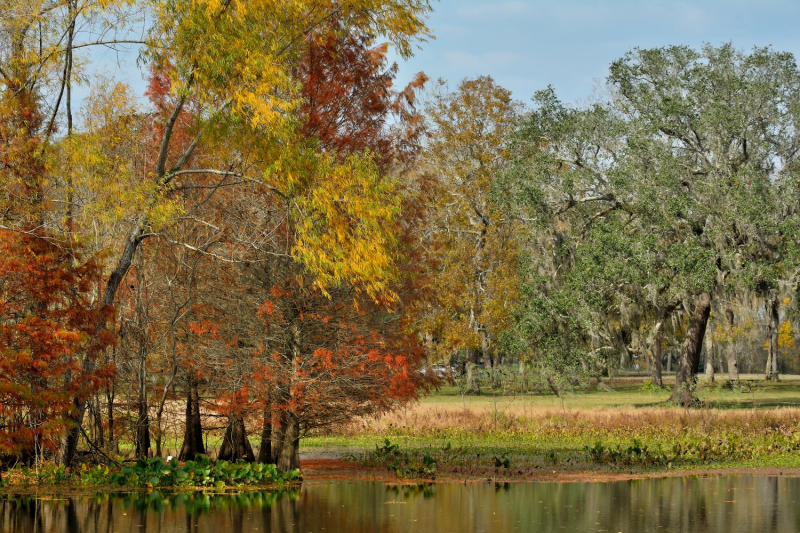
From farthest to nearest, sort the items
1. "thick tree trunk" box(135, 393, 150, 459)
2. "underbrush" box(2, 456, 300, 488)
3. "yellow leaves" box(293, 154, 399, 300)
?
"thick tree trunk" box(135, 393, 150, 459), "underbrush" box(2, 456, 300, 488), "yellow leaves" box(293, 154, 399, 300)

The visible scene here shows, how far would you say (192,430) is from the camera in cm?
1900

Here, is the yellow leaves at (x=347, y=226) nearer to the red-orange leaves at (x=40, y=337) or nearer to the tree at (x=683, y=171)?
the red-orange leaves at (x=40, y=337)

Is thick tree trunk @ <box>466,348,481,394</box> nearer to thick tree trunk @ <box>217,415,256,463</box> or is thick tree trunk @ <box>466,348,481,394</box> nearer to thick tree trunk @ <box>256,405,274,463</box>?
thick tree trunk @ <box>217,415,256,463</box>

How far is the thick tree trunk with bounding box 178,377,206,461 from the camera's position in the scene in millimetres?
18609

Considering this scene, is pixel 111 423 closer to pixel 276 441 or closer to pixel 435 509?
pixel 276 441

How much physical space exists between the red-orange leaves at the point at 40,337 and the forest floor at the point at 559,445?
5662mm

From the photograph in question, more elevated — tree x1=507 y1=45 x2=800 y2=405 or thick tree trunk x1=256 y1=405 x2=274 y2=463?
tree x1=507 y1=45 x2=800 y2=405

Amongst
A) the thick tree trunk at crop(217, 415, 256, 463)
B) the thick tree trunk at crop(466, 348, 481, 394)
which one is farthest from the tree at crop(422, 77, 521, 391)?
the thick tree trunk at crop(217, 415, 256, 463)

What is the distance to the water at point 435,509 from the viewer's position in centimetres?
1168

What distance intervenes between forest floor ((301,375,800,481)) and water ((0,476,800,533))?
1949 mm

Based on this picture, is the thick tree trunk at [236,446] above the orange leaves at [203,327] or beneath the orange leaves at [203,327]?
beneath

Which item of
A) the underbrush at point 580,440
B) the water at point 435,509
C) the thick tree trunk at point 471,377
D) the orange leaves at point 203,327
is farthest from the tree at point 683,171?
the orange leaves at point 203,327

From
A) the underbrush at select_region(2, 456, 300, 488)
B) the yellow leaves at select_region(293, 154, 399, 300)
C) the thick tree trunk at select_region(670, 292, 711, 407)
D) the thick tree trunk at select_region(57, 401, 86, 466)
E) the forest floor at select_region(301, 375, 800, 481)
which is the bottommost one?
the forest floor at select_region(301, 375, 800, 481)

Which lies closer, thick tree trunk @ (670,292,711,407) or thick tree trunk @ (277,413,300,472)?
thick tree trunk @ (277,413,300,472)
